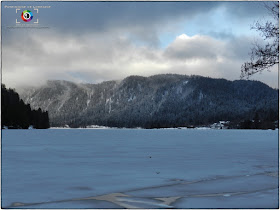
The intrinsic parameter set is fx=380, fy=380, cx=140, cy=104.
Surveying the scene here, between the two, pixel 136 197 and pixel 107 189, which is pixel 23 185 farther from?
pixel 136 197

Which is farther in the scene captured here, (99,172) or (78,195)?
(99,172)

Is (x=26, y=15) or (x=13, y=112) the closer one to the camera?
(x=26, y=15)

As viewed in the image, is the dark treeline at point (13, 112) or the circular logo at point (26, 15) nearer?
the circular logo at point (26, 15)

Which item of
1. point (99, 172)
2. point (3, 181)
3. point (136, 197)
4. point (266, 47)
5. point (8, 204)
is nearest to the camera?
point (8, 204)

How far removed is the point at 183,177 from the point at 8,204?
5.88 metres

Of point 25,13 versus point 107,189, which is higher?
point 25,13

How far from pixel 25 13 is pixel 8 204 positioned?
8015 millimetres

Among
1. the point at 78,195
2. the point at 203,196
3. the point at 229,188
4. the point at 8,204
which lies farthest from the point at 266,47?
the point at 8,204

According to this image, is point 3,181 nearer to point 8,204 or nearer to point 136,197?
point 8,204

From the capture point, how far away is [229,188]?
959 centimetres

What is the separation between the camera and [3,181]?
10695mm

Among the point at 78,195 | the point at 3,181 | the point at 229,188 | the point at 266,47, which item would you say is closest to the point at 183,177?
the point at 229,188

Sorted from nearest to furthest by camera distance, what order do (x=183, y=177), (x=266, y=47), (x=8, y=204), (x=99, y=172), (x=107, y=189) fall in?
(x=8, y=204) < (x=107, y=189) < (x=183, y=177) < (x=99, y=172) < (x=266, y=47)

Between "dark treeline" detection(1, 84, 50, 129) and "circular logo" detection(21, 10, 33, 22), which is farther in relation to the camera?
"dark treeline" detection(1, 84, 50, 129)
